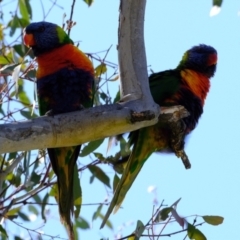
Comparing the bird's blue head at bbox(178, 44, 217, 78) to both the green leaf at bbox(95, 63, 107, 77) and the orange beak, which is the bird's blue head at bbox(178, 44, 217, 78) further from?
the orange beak

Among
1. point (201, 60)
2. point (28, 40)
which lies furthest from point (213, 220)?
point (28, 40)

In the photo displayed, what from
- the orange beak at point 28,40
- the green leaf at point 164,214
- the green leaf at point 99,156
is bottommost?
the green leaf at point 164,214

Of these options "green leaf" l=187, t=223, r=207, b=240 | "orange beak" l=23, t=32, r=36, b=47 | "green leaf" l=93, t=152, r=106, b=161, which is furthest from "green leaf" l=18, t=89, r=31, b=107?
"green leaf" l=187, t=223, r=207, b=240

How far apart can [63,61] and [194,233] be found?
837 millimetres

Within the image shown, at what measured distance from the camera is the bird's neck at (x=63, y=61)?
8.73 ft

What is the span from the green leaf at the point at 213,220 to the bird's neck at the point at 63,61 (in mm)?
720

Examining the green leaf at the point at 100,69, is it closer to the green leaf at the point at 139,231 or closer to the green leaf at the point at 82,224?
the green leaf at the point at 139,231

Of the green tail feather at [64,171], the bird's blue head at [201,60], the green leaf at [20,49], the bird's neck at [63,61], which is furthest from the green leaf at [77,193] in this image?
the green leaf at [20,49]

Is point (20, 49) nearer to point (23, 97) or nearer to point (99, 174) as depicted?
point (23, 97)

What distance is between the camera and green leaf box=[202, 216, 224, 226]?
2.40 metres

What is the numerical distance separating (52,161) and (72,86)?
296mm

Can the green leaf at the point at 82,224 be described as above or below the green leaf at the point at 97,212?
above

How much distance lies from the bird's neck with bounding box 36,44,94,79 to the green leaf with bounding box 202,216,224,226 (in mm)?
720

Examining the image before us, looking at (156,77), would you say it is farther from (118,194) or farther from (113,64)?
(118,194)
